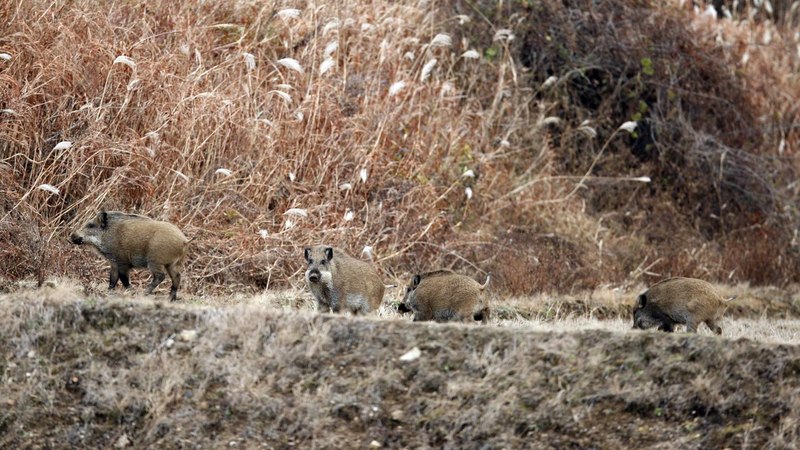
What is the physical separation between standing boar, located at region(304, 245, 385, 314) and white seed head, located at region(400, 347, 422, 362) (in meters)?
1.60

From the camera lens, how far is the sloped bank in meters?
7.29

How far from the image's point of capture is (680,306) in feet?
32.4

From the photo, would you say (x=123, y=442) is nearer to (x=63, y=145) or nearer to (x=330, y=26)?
(x=63, y=145)

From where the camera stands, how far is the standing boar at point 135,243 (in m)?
9.59

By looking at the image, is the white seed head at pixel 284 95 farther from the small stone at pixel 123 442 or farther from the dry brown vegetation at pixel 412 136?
the small stone at pixel 123 442

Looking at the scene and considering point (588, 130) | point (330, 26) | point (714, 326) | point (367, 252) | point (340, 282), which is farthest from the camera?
point (588, 130)

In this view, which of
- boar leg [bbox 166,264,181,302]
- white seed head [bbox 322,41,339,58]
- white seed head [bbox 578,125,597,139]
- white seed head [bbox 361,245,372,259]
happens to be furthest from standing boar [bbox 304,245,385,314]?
white seed head [bbox 578,125,597,139]

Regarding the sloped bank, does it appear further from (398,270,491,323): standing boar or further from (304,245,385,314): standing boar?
(398,270,491,323): standing boar

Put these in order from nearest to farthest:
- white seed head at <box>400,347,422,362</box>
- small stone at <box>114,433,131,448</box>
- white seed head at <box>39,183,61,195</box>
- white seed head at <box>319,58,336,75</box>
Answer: small stone at <box>114,433,131,448</box> < white seed head at <box>400,347,422,362</box> < white seed head at <box>39,183,61,195</box> < white seed head at <box>319,58,336,75</box>

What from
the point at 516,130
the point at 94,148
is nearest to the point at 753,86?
the point at 516,130

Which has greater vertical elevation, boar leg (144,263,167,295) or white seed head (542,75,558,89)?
boar leg (144,263,167,295)

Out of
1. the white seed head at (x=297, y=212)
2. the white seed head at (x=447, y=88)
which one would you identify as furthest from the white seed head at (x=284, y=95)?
the white seed head at (x=447, y=88)

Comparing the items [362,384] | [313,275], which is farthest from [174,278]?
[362,384]

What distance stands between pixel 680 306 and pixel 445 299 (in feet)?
6.32
